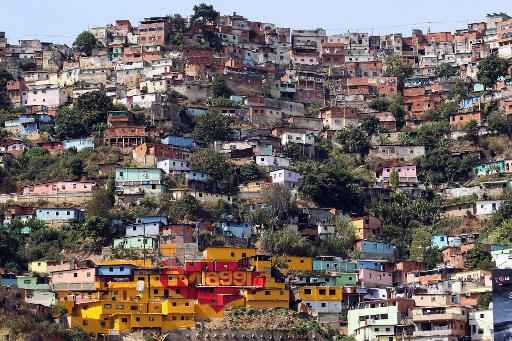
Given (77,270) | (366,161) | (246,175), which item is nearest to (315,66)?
(366,161)

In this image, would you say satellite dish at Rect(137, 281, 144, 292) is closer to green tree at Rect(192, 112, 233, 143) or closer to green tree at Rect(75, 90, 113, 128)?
green tree at Rect(192, 112, 233, 143)

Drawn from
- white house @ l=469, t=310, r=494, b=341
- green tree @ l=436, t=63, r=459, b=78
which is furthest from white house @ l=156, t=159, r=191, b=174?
green tree @ l=436, t=63, r=459, b=78

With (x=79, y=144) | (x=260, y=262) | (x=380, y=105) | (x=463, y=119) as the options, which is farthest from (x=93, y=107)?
(x=260, y=262)

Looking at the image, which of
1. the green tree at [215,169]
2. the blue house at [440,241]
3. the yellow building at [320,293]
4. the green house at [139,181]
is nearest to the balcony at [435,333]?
the yellow building at [320,293]

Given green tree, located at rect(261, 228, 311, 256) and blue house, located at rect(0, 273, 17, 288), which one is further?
green tree, located at rect(261, 228, 311, 256)

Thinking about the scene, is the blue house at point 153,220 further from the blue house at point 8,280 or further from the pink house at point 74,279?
the blue house at point 8,280

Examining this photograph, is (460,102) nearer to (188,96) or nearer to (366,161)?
A: (366,161)
